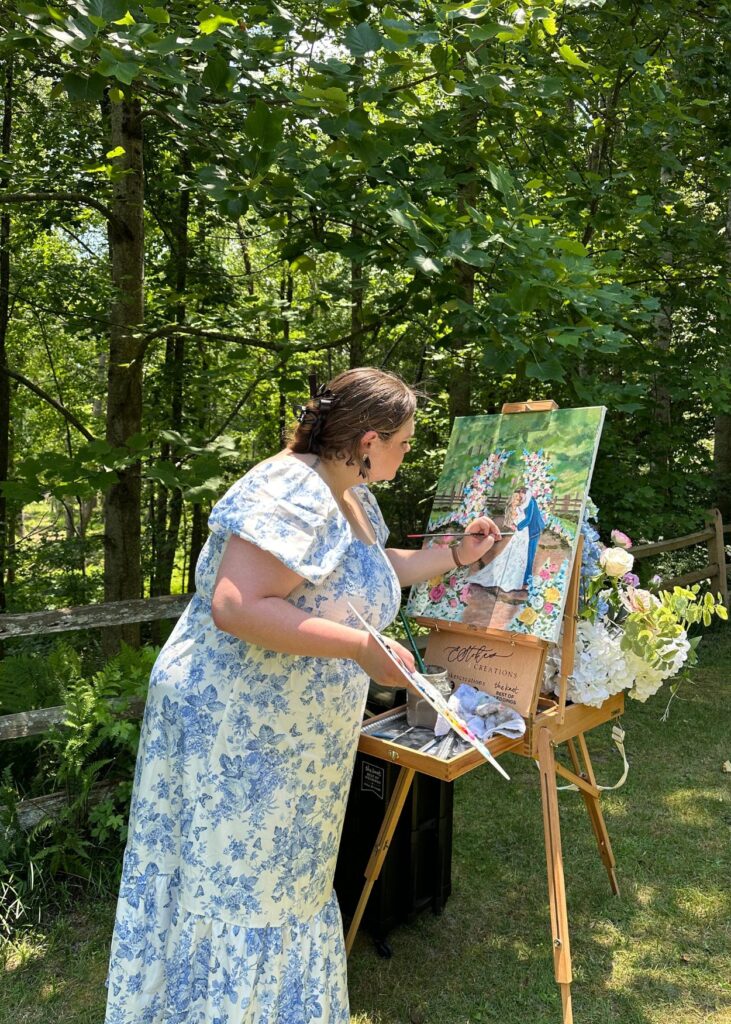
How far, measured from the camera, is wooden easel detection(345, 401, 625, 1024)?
73.2 inches

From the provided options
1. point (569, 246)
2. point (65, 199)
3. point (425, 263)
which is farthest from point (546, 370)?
point (65, 199)

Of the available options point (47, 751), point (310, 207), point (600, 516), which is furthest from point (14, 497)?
point (600, 516)

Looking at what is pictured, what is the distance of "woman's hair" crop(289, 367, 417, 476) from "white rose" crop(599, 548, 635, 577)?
2.65 ft

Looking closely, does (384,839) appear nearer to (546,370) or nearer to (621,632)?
(621,632)

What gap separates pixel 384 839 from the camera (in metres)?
2.19

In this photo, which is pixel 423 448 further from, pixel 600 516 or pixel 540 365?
pixel 540 365

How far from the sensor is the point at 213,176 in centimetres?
229

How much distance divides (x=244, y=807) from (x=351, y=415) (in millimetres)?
A: 838

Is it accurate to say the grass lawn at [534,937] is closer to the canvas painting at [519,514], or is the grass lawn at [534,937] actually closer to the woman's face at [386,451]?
the canvas painting at [519,514]

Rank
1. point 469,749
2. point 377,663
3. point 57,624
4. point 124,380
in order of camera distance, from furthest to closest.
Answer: point 124,380, point 57,624, point 469,749, point 377,663

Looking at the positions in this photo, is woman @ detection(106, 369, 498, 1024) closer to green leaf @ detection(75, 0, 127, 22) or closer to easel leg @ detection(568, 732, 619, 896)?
green leaf @ detection(75, 0, 127, 22)

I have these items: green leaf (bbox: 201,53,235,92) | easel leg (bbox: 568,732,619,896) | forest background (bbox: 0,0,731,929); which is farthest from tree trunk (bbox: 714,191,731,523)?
green leaf (bbox: 201,53,235,92)

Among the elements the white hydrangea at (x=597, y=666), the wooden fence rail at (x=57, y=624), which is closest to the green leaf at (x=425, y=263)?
the white hydrangea at (x=597, y=666)

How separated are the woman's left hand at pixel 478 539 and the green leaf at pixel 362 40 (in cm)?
133
